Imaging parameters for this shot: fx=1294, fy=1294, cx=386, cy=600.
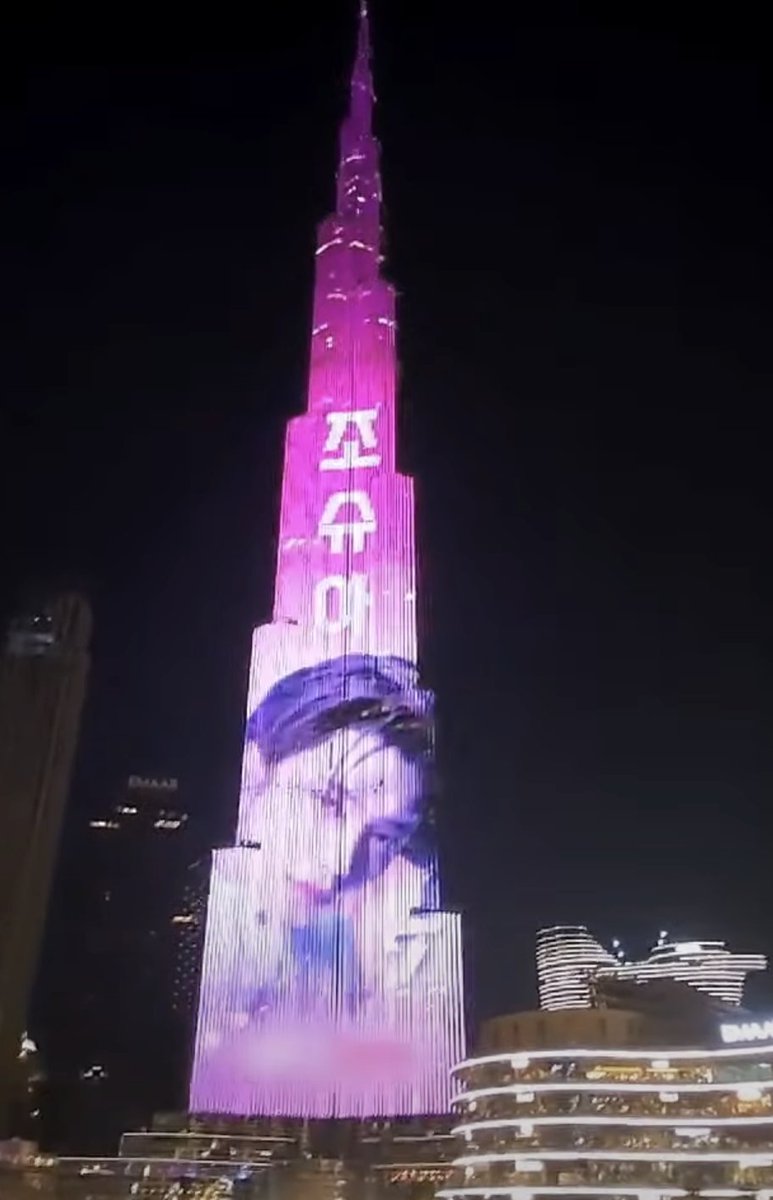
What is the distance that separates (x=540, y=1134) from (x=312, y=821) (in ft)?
48.6

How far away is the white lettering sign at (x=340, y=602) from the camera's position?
49719 mm

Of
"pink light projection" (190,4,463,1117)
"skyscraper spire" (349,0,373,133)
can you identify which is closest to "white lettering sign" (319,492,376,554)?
"pink light projection" (190,4,463,1117)

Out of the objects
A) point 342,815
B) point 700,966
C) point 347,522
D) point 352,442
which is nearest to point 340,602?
point 347,522

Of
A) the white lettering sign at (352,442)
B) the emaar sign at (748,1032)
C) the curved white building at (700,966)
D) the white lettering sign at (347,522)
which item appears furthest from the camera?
the curved white building at (700,966)

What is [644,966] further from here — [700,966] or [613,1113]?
[613,1113]

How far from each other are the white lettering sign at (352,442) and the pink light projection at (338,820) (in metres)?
0.07

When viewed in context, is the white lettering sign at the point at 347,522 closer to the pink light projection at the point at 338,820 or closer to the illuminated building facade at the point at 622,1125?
the pink light projection at the point at 338,820

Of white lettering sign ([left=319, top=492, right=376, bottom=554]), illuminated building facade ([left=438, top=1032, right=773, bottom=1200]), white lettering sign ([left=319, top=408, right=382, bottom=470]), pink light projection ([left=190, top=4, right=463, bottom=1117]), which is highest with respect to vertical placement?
white lettering sign ([left=319, top=408, right=382, bottom=470])

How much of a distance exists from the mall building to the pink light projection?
550 cm

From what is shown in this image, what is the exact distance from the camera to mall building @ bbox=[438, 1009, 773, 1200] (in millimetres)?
35781

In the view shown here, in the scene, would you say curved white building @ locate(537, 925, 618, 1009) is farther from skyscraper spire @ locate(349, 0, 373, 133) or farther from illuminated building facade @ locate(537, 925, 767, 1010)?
skyscraper spire @ locate(349, 0, 373, 133)

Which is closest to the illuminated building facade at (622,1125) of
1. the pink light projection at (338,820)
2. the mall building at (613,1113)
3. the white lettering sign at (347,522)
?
the mall building at (613,1113)

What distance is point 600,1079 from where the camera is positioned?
37.3m

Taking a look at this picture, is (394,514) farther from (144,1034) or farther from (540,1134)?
(144,1034)
